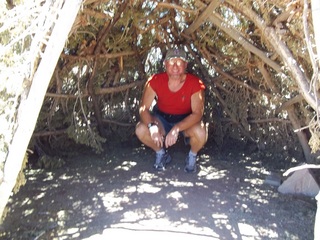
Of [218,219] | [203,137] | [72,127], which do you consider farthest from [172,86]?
[218,219]

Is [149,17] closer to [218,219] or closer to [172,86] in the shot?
[172,86]

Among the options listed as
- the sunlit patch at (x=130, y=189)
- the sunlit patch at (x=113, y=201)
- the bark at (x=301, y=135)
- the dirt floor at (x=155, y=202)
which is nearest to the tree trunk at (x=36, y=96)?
the dirt floor at (x=155, y=202)

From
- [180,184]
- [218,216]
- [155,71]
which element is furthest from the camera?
[155,71]

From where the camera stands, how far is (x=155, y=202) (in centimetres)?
370

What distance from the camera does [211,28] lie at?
450cm

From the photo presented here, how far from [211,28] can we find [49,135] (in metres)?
1.86

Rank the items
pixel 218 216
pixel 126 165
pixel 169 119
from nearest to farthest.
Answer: pixel 218 216
pixel 126 165
pixel 169 119

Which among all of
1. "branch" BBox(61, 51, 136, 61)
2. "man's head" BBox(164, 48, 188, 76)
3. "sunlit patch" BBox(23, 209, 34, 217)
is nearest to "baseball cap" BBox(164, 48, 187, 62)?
"man's head" BBox(164, 48, 188, 76)

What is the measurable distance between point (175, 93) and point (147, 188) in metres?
1.05

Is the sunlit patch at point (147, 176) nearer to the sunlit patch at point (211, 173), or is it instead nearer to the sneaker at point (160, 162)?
the sneaker at point (160, 162)

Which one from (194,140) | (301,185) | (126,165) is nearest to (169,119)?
(194,140)

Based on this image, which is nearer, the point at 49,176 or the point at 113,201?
the point at 113,201

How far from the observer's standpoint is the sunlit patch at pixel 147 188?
3.95 m

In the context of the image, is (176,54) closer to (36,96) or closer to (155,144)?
(155,144)
